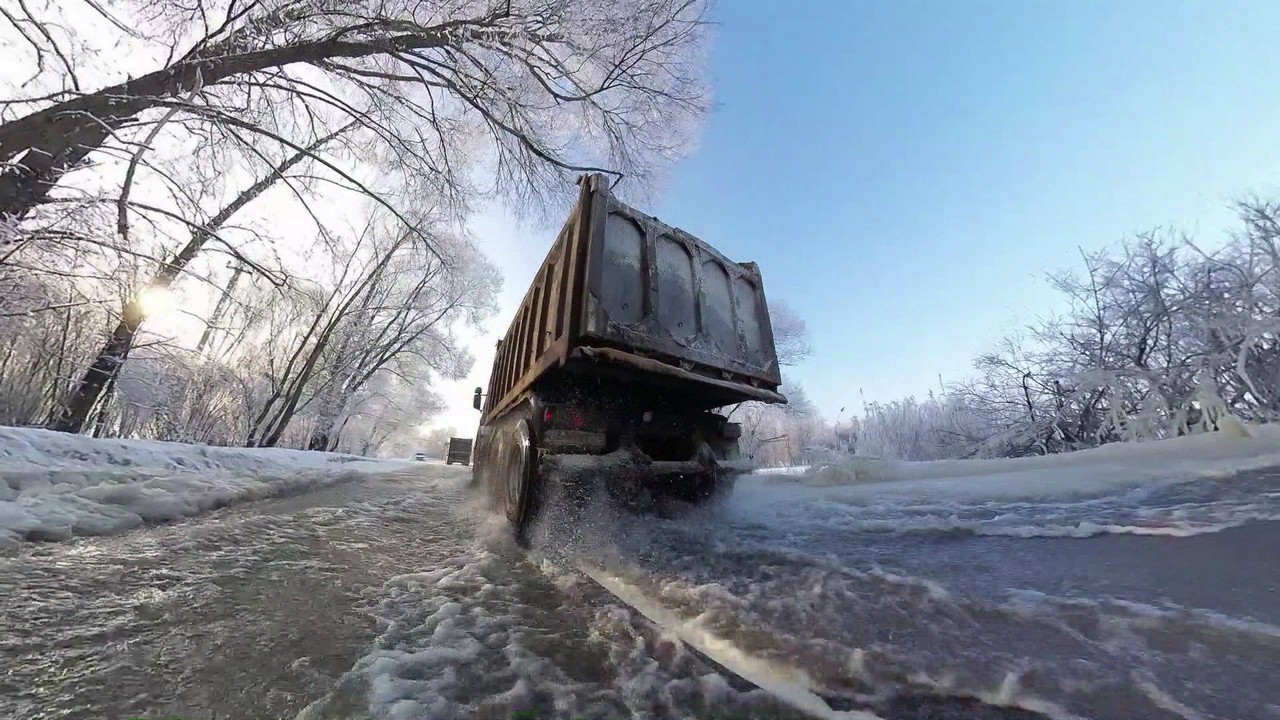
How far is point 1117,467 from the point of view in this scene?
441cm

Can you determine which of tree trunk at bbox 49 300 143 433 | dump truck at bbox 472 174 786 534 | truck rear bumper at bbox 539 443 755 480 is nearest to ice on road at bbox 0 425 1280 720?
truck rear bumper at bbox 539 443 755 480

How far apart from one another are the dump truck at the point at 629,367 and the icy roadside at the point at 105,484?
277 cm

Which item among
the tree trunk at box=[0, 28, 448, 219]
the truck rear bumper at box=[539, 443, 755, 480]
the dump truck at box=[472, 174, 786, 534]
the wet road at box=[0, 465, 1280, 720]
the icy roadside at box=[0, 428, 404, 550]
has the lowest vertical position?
the wet road at box=[0, 465, 1280, 720]

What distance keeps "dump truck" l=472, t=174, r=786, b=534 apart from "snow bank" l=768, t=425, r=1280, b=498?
2437 millimetres

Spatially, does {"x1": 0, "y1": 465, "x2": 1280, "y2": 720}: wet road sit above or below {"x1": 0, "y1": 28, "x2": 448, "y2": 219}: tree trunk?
below

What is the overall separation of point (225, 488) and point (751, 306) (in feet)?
20.3

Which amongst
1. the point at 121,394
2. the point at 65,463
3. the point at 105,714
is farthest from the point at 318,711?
the point at 121,394

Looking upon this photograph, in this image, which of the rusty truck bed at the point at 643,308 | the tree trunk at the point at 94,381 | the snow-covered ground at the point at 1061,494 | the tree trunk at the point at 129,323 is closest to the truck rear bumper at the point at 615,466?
the rusty truck bed at the point at 643,308

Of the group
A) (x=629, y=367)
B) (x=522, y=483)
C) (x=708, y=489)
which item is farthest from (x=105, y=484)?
(x=708, y=489)

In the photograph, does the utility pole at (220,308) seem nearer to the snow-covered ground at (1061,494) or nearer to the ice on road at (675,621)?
the ice on road at (675,621)

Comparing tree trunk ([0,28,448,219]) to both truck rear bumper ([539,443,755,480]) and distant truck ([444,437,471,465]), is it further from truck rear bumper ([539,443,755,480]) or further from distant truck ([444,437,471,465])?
distant truck ([444,437,471,465])

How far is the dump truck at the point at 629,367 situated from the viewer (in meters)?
3.67

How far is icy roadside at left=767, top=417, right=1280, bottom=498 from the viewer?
4.00 meters

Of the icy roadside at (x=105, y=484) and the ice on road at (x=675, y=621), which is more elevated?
the icy roadside at (x=105, y=484)
